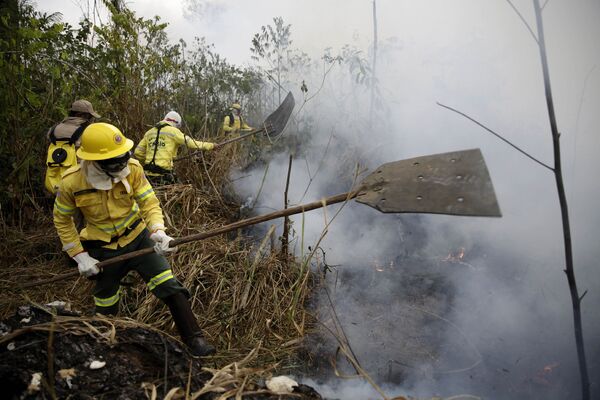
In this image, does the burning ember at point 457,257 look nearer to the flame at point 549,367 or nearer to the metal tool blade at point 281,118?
the flame at point 549,367

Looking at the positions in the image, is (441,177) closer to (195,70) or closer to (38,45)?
(38,45)

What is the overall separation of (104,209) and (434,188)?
2.25 meters

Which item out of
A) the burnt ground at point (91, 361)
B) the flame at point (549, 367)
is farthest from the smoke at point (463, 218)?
the burnt ground at point (91, 361)

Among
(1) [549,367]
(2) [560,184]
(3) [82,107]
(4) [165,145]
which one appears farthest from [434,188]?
(4) [165,145]

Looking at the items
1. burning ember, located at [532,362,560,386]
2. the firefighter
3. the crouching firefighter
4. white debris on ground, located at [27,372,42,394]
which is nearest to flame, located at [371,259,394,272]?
burning ember, located at [532,362,560,386]

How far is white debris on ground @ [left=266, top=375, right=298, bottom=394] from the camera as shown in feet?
6.96

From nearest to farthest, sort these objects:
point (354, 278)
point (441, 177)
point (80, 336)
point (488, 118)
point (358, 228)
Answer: point (441, 177) < point (80, 336) < point (354, 278) < point (358, 228) < point (488, 118)

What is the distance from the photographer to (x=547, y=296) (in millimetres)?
3547

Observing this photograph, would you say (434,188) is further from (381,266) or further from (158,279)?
(381,266)

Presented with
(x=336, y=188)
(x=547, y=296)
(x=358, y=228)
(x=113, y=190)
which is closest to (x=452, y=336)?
(x=547, y=296)

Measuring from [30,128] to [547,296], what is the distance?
6002 mm

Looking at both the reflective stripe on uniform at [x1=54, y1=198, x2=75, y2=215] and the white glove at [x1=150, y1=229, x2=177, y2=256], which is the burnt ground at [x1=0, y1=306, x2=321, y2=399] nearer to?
the white glove at [x1=150, y1=229, x2=177, y2=256]

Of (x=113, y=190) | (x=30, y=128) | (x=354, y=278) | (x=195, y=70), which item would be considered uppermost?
(x=195, y=70)

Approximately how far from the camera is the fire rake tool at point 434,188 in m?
1.79
